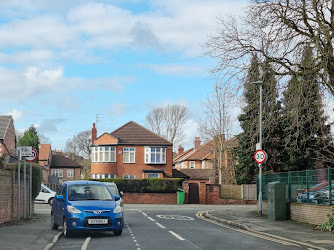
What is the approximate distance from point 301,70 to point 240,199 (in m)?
30.8

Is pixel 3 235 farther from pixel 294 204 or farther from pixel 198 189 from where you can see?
pixel 198 189

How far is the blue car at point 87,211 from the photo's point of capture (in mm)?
16188

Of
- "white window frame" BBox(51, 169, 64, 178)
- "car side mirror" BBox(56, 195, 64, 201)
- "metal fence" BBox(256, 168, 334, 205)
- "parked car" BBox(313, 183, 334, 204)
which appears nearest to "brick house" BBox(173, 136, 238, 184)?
"white window frame" BBox(51, 169, 64, 178)

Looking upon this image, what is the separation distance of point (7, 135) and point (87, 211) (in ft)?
164

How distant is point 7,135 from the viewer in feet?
208

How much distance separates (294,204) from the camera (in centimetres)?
2291

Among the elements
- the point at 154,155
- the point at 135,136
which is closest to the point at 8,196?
the point at 154,155

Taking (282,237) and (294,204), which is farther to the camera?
(294,204)

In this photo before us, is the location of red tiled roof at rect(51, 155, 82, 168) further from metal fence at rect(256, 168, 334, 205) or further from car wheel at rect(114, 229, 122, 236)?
car wheel at rect(114, 229, 122, 236)

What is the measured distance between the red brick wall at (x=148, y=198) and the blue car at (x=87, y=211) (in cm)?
3149

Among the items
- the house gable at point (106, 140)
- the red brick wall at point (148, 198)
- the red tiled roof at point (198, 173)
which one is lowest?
the red brick wall at point (148, 198)

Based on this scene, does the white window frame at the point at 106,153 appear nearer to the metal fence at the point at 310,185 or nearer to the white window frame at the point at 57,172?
the metal fence at the point at 310,185

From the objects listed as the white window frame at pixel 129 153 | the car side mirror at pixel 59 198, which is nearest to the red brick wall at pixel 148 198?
the white window frame at pixel 129 153

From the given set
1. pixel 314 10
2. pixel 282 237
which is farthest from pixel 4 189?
pixel 314 10
